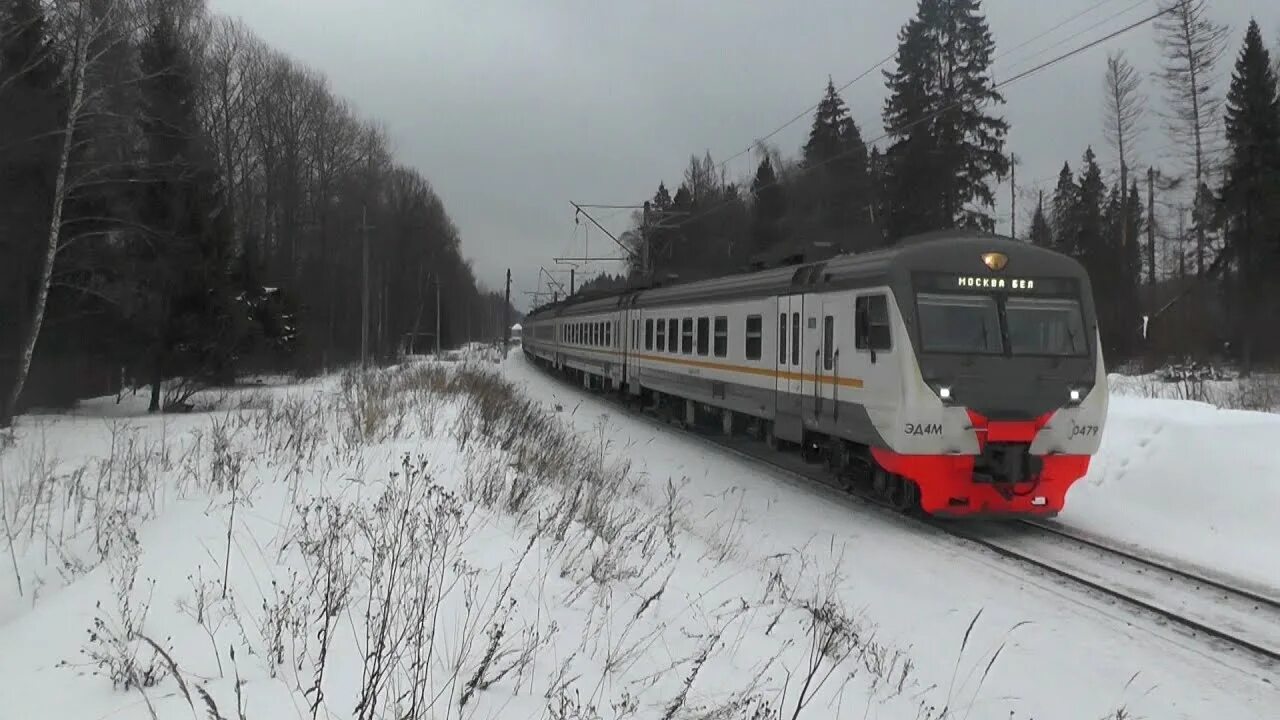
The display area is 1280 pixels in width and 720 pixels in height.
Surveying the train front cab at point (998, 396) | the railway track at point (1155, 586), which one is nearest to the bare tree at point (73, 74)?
the train front cab at point (998, 396)

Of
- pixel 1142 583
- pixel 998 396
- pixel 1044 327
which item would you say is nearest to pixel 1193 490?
pixel 1044 327

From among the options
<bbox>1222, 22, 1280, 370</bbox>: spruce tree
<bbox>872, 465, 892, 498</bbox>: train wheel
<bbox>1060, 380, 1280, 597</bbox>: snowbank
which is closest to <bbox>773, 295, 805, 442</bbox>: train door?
<bbox>872, 465, 892, 498</bbox>: train wheel

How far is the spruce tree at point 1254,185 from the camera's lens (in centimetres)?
3400

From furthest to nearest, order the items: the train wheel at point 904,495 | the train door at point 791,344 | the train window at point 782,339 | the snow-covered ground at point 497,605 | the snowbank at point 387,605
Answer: the train window at point 782,339 → the train door at point 791,344 → the train wheel at point 904,495 → the snow-covered ground at point 497,605 → the snowbank at point 387,605

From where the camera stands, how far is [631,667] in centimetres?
449

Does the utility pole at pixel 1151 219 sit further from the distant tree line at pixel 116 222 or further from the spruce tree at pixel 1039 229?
the distant tree line at pixel 116 222

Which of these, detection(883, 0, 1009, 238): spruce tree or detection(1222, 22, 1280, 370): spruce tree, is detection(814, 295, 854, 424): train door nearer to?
detection(883, 0, 1009, 238): spruce tree

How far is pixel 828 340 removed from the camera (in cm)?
1088

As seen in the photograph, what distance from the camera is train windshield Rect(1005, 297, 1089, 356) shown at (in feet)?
30.7

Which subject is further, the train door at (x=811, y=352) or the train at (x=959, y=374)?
the train door at (x=811, y=352)

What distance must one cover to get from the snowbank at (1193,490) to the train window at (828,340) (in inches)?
126

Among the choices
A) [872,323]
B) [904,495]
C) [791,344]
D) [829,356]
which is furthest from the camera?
[791,344]

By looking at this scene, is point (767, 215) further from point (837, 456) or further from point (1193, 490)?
point (1193, 490)

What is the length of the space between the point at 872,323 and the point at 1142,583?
359cm
